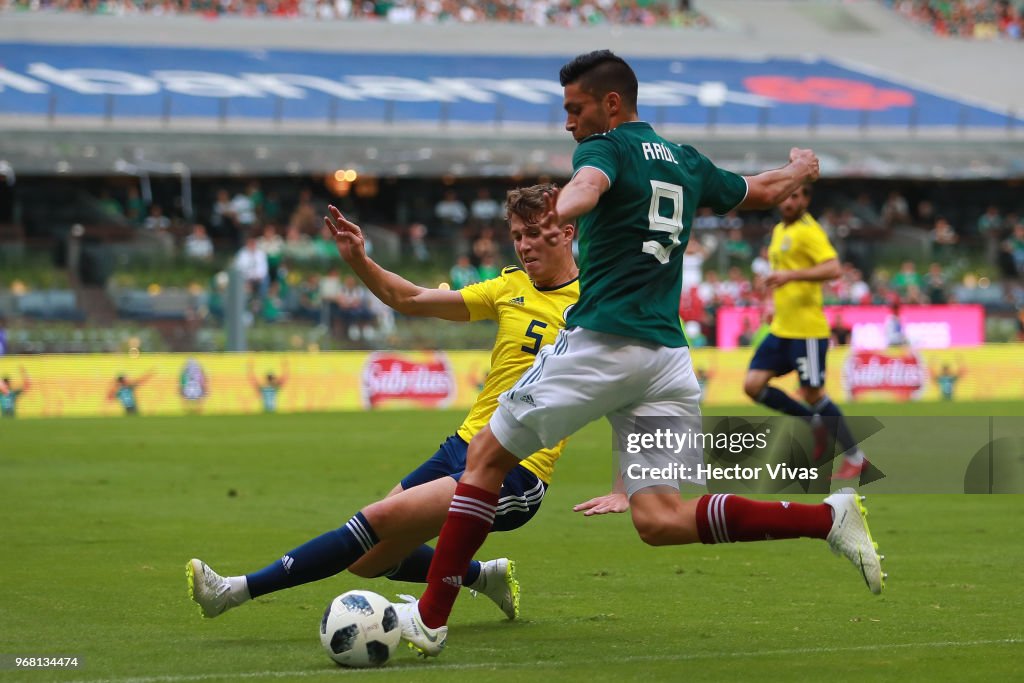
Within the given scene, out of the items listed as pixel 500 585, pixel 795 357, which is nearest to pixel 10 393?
pixel 795 357

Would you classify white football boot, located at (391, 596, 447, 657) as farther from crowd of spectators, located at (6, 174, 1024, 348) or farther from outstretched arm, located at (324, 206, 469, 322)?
crowd of spectators, located at (6, 174, 1024, 348)

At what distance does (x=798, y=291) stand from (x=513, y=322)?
755 cm

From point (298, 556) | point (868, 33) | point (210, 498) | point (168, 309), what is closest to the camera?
point (298, 556)

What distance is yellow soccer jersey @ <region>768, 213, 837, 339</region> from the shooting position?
14.2m

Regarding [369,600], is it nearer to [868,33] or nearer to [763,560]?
[763,560]

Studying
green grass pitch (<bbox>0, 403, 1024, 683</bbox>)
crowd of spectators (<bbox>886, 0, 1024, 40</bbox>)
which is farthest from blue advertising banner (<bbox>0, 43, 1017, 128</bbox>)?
green grass pitch (<bbox>0, 403, 1024, 683</bbox>)

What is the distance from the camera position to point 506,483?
6.96m

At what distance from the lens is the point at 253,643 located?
6.79 m

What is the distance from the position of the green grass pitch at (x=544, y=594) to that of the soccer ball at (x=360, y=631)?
8 centimetres

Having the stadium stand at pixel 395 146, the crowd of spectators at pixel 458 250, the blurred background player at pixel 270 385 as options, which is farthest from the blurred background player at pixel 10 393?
the blurred background player at pixel 270 385

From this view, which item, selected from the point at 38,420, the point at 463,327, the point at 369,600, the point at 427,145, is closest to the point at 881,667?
the point at 369,600

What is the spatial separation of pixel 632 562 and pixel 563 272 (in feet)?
9.08

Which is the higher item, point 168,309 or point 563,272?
point 563,272

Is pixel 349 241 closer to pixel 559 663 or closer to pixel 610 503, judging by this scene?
pixel 610 503
